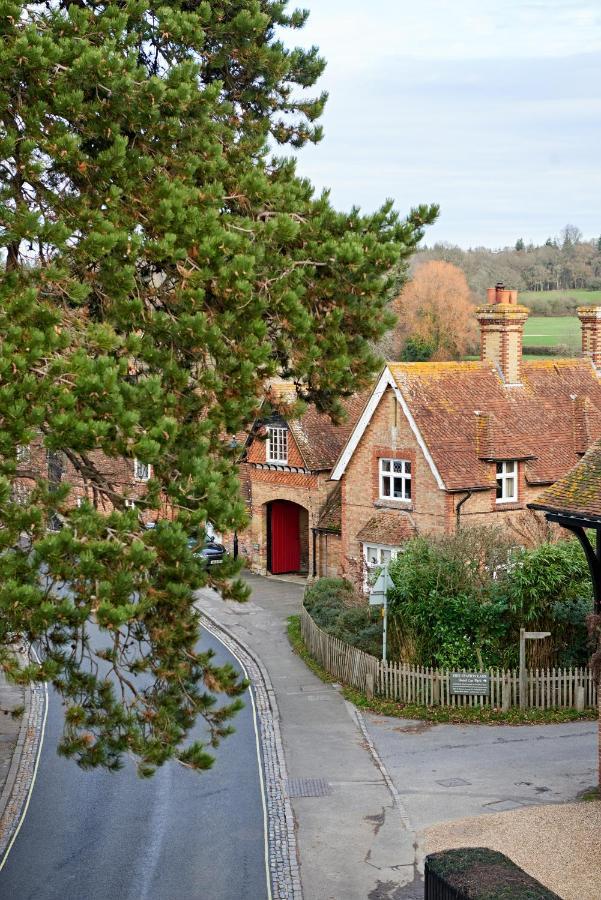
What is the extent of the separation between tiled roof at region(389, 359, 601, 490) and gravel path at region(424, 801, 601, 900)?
1462 cm

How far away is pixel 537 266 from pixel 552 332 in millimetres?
20802

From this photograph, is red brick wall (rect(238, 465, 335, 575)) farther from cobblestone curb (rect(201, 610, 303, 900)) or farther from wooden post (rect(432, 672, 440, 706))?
wooden post (rect(432, 672, 440, 706))

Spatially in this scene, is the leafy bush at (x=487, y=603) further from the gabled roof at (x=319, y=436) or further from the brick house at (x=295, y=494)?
the gabled roof at (x=319, y=436)

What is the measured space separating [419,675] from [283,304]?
1275 cm

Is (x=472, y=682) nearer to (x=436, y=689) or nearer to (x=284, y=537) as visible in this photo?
(x=436, y=689)

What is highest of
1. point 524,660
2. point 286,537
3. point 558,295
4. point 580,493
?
point 558,295

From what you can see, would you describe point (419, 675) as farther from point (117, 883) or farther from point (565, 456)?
point (565, 456)

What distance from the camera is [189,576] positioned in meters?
14.0

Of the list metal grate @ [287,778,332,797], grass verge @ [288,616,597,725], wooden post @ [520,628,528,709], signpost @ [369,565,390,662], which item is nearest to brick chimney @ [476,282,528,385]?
signpost @ [369,565,390,662]

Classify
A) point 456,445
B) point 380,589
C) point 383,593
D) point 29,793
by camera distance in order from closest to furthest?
1. point 29,793
2. point 380,589
3. point 383,593
4. point 456,445

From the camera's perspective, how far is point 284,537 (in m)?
44.0

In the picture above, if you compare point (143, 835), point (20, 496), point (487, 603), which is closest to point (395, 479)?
point (487, 603)

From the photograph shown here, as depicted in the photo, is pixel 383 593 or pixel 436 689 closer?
pixel 436 689

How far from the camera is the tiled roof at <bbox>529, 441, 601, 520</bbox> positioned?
19550 millimetres
